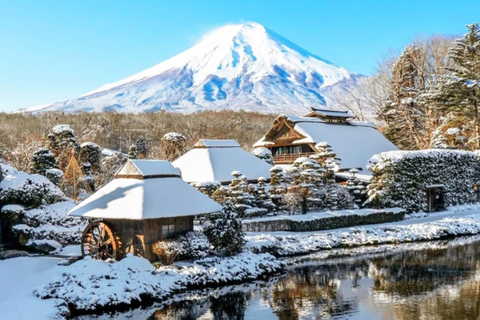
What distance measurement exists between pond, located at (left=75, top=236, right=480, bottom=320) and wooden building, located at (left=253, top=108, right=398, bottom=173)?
1392 cm

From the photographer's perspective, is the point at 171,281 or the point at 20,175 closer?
the point at 171,281

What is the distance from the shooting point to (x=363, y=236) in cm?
2295

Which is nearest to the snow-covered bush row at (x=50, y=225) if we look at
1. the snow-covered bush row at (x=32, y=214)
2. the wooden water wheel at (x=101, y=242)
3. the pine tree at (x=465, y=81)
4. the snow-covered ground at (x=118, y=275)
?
the snow-covered bush row at (x=32, y=214)

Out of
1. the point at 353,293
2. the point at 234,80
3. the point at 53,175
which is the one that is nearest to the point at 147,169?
the point at 353,293

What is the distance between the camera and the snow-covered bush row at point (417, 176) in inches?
1105

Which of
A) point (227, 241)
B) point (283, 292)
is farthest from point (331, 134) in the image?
point (283, 292)

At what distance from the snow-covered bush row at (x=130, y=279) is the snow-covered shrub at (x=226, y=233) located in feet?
1.98

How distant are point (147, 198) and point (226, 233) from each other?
3325 mm

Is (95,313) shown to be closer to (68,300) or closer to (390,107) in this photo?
(68,300)

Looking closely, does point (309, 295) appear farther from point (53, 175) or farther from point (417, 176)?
point (417, 176)

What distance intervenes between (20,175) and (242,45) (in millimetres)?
100907

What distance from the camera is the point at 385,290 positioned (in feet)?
47.6

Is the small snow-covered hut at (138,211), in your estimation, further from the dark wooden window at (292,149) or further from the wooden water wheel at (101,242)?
the dark wooden window at (292,149)

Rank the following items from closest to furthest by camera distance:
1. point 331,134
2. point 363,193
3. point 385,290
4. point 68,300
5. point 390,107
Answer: point 68,300 → point 385,290 → point 363,193 → point 331,134 → point 390,107
